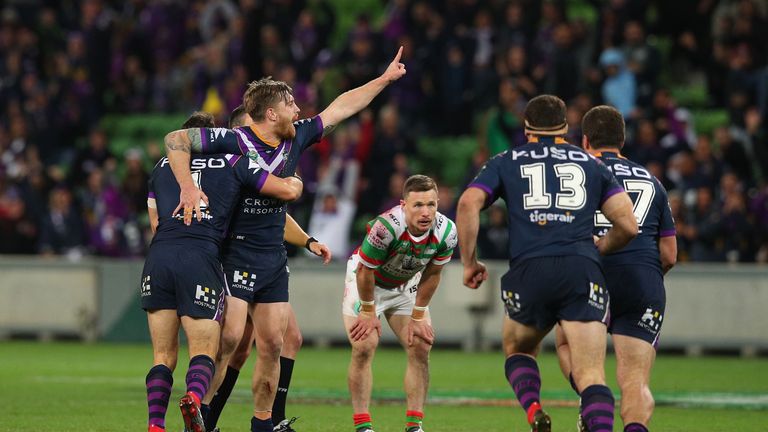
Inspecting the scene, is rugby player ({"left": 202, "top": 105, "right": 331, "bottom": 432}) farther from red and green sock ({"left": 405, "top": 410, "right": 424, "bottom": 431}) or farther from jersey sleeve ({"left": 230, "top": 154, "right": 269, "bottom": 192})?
red and green sock ({"left": 405, "top": 410, "right": 424, "bottom": 431})

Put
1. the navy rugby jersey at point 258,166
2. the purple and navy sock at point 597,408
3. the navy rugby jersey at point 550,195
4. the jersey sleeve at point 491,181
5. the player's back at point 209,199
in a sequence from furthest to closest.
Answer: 1. the navy rugby jersey at point 258,166
2. the player's back at point 209,199
3. the jersey sleeve at point 491,181
4. the navy rugby jersey at point 550,195
5. the purple and navy sock at point 597,408

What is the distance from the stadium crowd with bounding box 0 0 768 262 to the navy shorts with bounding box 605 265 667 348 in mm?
10134

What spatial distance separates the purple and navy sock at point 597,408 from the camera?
26.2 feet

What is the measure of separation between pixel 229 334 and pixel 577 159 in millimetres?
2831

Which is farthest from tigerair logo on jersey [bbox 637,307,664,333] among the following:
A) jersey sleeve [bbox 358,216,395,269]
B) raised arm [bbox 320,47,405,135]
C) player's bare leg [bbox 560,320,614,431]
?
raised arm [bbox 320,47,405,135]

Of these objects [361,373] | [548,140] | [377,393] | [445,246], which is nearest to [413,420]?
[361,373]

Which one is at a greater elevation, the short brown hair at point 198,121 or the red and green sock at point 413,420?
the short brown hair at point 198,121

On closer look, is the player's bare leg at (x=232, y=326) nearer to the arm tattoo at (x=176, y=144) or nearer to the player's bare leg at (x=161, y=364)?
the player's bare leg at (x=161, y=364)

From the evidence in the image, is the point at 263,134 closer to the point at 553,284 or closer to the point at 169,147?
the point at 169,147

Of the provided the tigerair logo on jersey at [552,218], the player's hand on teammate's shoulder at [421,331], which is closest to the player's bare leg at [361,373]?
the player's hand on teammate's shoulder at [421,331]

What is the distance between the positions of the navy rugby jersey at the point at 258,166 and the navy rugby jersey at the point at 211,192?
0.10 m

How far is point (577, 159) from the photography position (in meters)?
8.42

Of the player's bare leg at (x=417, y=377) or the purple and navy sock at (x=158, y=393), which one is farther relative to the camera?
the player's bare leg at (x=417, y=377)

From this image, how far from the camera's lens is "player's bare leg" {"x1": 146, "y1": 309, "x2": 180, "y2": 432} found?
28.9 ft
